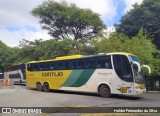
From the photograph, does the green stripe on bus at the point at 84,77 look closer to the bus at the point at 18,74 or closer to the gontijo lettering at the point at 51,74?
the gontijo lettering at the point at 51,74

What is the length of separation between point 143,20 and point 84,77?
22.0m

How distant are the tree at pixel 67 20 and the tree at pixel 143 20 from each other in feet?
12.6

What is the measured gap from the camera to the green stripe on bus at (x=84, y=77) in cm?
1934

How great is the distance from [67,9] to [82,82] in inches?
895

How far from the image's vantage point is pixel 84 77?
19750 mm

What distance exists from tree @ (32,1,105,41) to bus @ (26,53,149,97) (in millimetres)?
17054

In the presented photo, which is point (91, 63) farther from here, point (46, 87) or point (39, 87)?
point (39, 87)

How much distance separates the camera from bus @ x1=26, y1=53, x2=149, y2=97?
55.6 feet

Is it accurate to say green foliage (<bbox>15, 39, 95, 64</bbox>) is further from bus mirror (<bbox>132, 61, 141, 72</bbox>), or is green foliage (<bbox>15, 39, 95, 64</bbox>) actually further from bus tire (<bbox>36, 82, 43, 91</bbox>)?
bus mirror (<bbox>132, 61, 141, 72</bbox>)

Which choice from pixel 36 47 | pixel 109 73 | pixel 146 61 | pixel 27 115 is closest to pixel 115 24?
pixel 36 47

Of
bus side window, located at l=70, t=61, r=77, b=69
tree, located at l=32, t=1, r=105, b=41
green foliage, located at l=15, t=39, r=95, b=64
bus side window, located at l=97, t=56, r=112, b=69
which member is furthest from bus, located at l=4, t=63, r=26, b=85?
bus side window, located at l=97, t=56, r=112, b=69

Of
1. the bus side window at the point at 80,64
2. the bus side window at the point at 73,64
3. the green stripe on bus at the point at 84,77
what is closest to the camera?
the green stripe on bus at the point at 84,77

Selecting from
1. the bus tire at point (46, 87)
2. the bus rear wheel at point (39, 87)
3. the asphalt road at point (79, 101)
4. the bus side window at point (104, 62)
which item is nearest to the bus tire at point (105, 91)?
the asphalt road at point (79, 101)

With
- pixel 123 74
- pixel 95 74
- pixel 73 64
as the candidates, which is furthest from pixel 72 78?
pixel 123 74
